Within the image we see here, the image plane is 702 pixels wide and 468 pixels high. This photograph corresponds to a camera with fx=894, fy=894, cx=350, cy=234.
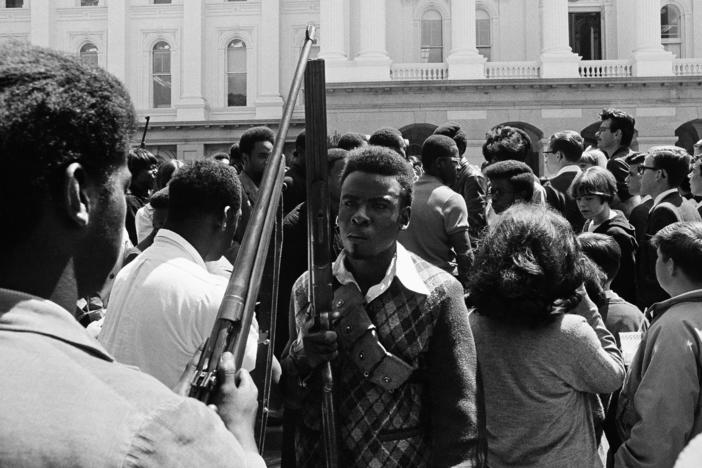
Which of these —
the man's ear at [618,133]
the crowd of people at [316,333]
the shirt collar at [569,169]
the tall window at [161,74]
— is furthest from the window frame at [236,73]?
the crowd of people at [316,333]

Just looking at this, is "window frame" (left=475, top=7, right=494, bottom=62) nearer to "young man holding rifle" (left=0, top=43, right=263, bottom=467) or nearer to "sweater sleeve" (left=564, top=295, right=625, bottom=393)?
"sweater sleeve" (left=564, top=295, right=625, bottom=393)

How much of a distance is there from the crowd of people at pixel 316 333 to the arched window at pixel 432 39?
29.0 meters

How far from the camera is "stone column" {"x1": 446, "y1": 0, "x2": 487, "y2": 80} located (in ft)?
98.0

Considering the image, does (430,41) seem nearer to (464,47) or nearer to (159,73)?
(464,47)

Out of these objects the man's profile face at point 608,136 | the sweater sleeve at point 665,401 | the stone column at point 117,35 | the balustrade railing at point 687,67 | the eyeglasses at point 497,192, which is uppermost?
the stone column at point 117,35

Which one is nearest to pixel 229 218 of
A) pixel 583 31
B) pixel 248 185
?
pixel 248 185

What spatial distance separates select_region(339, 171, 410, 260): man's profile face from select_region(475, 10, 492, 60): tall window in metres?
30.4

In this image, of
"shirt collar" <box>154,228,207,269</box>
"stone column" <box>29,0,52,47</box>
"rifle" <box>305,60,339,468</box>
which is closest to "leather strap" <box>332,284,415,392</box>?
"rifle" <box>305,60,339,468</box>

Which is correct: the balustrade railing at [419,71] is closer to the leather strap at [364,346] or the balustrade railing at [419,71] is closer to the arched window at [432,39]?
the arched window at [432,39]

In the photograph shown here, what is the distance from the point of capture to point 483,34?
32.9m

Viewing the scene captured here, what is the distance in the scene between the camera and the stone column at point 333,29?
30562 millimetres

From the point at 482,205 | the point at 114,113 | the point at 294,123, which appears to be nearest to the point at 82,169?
the point at 114,113

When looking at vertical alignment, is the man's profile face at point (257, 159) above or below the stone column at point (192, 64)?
below

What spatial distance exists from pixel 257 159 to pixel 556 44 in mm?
25244
